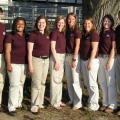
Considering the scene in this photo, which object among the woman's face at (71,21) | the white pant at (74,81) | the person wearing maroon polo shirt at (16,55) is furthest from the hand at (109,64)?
the person wearing maroon polo shirt at (16,55)

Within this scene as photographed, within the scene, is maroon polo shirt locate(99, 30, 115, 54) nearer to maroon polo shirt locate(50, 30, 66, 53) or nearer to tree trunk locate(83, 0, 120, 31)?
maroon polo shirt locate(50, 30, 66, 53)

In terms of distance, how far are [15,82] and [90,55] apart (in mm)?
1519

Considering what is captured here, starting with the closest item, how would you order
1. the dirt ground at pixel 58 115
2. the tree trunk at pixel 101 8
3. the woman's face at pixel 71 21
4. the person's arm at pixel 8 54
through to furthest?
the person's arm at pixel 8 54
the dirt ground at pixel 58 115
the woman's face at pixel 71 21
the tree trunk at pixel 101 8

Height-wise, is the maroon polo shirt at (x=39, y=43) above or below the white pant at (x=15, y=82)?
above

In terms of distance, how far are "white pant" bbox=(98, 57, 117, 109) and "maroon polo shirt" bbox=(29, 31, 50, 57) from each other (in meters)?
1.14

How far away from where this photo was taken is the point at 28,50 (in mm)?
8133

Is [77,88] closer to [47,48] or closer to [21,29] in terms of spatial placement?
[47,48]

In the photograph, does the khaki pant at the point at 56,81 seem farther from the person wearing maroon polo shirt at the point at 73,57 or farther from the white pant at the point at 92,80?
the white pant at the point at 92,80

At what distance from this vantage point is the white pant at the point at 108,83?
28.2 feet

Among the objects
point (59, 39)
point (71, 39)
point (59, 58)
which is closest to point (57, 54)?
point (59, 58)

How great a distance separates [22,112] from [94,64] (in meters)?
1.68

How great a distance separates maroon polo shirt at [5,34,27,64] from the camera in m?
8.16

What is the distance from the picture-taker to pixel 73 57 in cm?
856

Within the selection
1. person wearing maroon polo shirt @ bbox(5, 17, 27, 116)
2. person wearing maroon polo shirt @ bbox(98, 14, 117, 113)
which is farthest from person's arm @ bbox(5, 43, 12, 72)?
person wearing maroon polo shirt @ bbox(98, 14, 117, 113)
